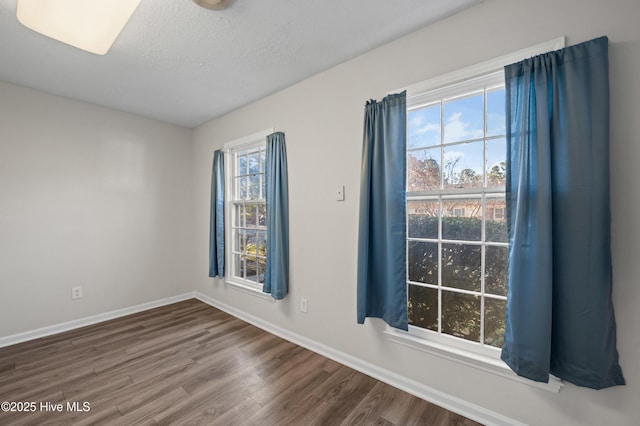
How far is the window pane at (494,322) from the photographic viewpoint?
5.40ft

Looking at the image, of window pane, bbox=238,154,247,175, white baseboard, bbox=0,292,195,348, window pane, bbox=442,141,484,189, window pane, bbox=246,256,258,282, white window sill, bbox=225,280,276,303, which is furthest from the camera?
window pane, bbox=238,154,247,175

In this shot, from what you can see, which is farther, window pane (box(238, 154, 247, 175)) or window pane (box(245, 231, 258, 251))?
window pane (box(238, 154, 247, 175))

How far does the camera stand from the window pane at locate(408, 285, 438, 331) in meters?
1.89

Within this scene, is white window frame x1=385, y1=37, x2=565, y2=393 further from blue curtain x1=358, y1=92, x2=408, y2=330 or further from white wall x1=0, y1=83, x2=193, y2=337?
white wall x1=0, y1=83, x2=193, y2=337

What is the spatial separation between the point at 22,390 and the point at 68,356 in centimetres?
46

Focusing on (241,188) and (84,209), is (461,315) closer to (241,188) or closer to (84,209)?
(241,188)

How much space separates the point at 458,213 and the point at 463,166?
12.5 inches

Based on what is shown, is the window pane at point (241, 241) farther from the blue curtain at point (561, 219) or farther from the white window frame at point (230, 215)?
the blue curtain at point (561, 219)

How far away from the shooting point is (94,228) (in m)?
3.06

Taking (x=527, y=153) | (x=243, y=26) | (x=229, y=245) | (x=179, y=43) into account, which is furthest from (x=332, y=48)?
(x=229, y=245)

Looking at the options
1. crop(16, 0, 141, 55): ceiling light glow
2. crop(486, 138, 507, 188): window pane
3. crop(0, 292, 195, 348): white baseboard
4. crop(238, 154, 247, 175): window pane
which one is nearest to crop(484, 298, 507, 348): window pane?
crop(486, 138, 507, 188): window pane

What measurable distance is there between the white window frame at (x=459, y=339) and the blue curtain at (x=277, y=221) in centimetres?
113

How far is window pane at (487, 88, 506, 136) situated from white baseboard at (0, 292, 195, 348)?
4.19 metres

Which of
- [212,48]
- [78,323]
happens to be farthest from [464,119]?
[78,323]
